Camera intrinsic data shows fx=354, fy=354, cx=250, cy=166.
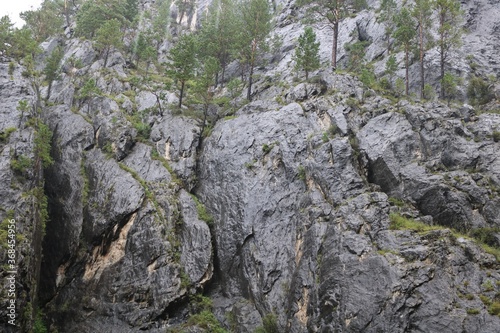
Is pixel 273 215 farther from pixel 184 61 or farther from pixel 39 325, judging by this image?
pixel 184 61

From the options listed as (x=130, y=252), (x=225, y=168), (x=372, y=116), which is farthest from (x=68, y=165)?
(x=372, y=116)

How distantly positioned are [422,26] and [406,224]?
28.9m

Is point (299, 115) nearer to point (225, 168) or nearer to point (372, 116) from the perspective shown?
point (372, 116)

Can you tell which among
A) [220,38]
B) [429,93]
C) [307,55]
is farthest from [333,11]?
[220,38]

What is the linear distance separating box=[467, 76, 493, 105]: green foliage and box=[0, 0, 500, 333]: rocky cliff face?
6.20 meters

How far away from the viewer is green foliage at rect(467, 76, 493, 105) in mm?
35375

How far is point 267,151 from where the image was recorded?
30734 mm

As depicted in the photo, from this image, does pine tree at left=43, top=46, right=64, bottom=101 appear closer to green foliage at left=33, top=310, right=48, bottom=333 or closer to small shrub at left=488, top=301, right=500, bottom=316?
green foliage at left=33, top=310, right=48, bottom=333

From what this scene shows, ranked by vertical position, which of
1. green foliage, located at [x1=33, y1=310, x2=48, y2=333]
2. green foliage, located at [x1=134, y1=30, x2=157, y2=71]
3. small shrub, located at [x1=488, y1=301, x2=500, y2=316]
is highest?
green foliage, located at [x1=134, y1=30, x2=157, y2=71]

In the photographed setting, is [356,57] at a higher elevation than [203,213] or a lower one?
A: higher

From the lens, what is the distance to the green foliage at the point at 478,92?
3538 cm

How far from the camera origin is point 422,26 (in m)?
40.6

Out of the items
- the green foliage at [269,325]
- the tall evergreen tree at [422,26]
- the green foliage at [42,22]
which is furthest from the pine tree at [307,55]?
the green foliage at [42,22]

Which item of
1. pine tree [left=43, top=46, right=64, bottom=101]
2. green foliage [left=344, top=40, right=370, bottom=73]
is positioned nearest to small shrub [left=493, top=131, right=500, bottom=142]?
green foliage [left=344, top=40, right=370, bottom=73]
